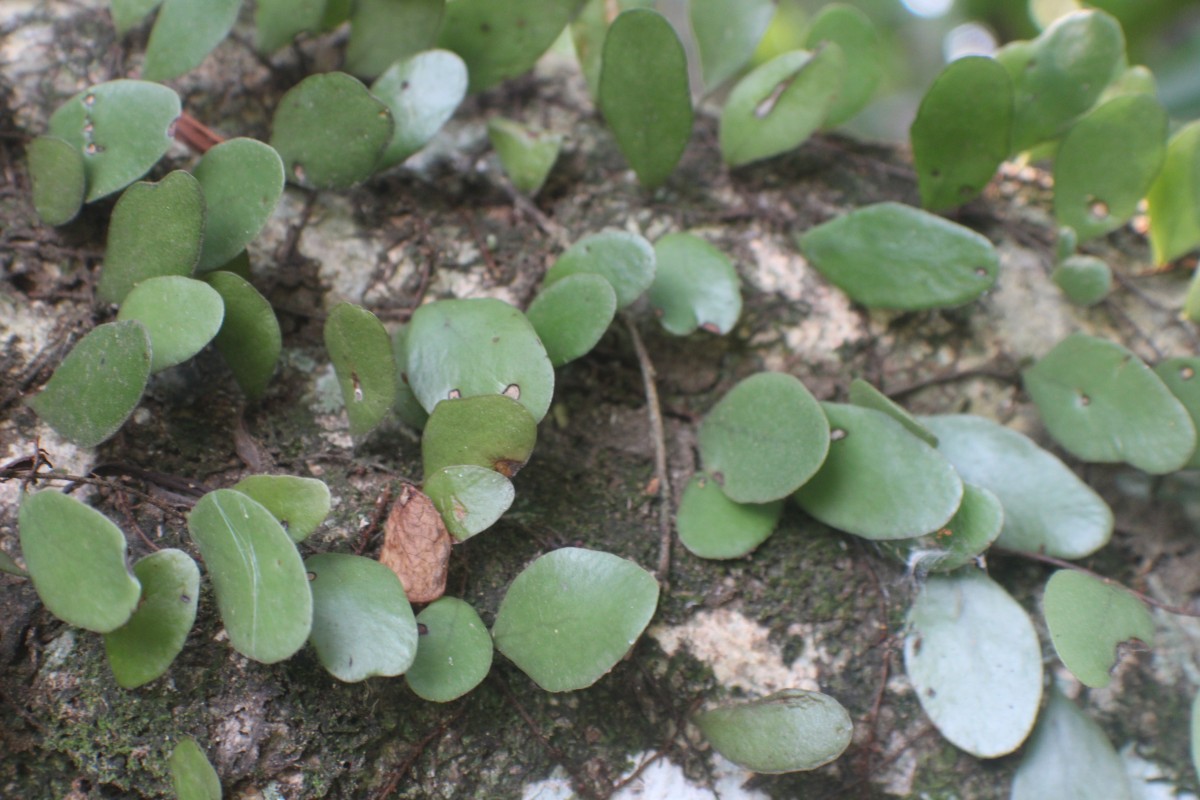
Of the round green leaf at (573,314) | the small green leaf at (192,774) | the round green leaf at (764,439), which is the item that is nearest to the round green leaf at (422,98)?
the round green leaf at (573,314)

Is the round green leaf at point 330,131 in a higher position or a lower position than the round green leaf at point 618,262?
higher

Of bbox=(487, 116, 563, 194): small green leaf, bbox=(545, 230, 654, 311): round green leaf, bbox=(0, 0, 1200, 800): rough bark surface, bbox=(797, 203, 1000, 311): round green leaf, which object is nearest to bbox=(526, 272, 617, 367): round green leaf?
bbox=(545, 230, 654, 311): round green leaf

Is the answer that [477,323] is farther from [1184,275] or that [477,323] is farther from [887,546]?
[1184,275]

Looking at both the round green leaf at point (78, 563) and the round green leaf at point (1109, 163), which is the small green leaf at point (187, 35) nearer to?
the round green leaf at point (78, 563)

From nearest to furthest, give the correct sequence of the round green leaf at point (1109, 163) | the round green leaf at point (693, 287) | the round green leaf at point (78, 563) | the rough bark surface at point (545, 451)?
the round green leaf at point (78, 563), the rough bark surface at point (545, 451), the round green leaf at point (693, 287), the round green leaf at point (1109, 163)

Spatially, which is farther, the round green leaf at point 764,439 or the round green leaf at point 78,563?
the round green leaf at point 764,439

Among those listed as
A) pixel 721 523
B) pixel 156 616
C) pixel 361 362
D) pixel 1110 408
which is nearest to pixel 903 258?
pixel 1110 408

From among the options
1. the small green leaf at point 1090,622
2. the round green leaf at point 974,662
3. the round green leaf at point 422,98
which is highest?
the round green leaf at point 422,98

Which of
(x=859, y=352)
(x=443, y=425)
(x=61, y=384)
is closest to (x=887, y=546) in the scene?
(x=859, y=352)

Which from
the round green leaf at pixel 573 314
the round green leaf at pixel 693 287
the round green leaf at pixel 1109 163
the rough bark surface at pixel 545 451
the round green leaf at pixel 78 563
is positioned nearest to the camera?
the round green leaf at pixel 78 563

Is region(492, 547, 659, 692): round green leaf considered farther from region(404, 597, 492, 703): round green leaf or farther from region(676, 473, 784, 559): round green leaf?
region(676, 473, 784, 559): round green leaf
